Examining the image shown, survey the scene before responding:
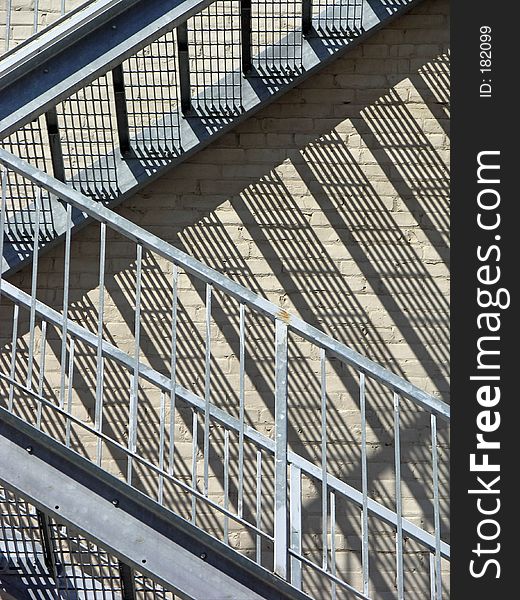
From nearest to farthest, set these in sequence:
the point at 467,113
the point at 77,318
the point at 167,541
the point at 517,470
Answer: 1. the point at 167,541
2. the point at 517,470
3. the point at 467,113
4. the point at 77,318

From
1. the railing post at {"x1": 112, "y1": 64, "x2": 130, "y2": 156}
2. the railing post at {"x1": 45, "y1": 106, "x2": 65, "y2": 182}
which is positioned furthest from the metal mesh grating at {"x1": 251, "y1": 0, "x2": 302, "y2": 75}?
the railing post at {"x1": 45, "y1": 106, "x2": 65, "y2": 182}

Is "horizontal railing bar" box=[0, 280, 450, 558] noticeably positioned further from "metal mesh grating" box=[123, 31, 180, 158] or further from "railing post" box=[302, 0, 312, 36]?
"railing post" box=[302, 0, 312, 36]

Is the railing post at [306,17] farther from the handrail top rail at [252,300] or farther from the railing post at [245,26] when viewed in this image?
the handrail top rail at [252,300]

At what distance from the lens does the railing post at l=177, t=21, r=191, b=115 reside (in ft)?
18.8

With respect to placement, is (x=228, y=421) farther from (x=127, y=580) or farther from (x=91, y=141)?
(x=91, y=141)

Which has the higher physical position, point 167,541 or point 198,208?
point 198,208

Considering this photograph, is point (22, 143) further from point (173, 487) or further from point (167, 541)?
point (167, 541)

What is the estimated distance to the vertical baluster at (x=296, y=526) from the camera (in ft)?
12.9

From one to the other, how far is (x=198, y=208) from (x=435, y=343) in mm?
1545

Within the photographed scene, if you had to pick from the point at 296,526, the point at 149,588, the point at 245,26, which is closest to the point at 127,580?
the point at 149,588

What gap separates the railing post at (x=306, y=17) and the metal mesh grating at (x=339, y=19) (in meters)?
0.08

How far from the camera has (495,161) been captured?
5246mm

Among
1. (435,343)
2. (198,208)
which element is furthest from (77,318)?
(435,343)

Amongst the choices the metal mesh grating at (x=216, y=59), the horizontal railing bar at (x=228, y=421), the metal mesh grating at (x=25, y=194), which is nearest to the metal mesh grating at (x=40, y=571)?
the horizontal railing bar at (x=228, y=421)
